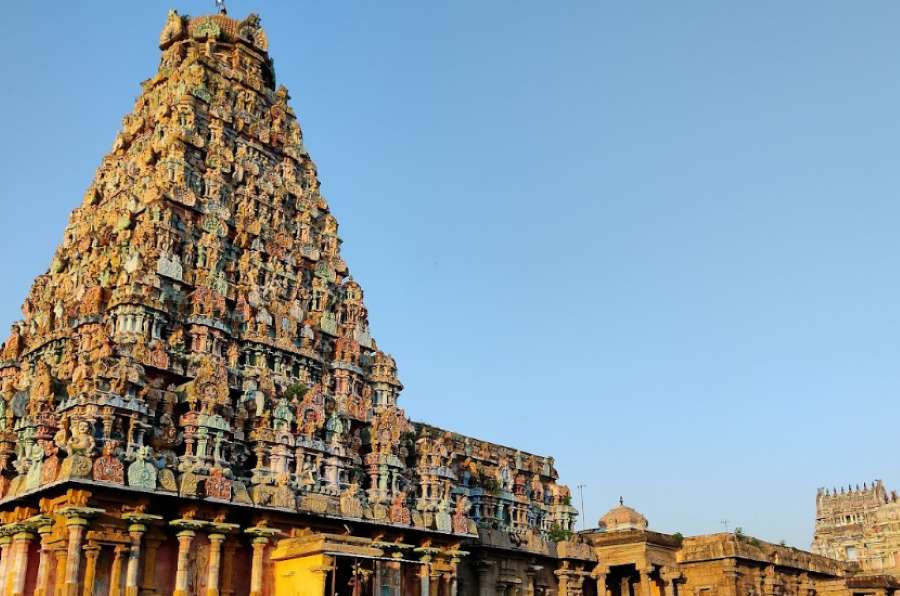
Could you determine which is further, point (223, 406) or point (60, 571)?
point (223, 406)

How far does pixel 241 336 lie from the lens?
3038cm

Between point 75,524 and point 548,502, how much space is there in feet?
80.6

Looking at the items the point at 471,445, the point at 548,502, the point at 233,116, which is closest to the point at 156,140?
the point at 233,116

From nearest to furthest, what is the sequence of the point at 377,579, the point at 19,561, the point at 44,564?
the point at 44,564 < the point at 19,561 < the point at 377,579

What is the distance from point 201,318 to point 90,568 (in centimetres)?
893

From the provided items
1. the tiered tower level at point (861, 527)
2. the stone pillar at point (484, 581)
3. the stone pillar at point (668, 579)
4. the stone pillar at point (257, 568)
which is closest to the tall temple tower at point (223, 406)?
the stone pillar at point (257, 568)

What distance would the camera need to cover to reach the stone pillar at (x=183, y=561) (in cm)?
2430

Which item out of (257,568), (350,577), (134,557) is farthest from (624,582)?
(134,557)

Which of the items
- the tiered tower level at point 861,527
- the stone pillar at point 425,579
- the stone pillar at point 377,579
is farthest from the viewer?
the tiered tower level at point 861,527

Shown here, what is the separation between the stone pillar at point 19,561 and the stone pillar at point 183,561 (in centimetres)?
392

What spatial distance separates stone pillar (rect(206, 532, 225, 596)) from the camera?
24.9 metres

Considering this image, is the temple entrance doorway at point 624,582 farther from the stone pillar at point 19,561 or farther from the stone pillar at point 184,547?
the stone pillar at point 19,561

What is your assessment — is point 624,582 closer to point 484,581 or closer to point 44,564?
point 484,581

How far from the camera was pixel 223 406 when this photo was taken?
27188 millimetres
